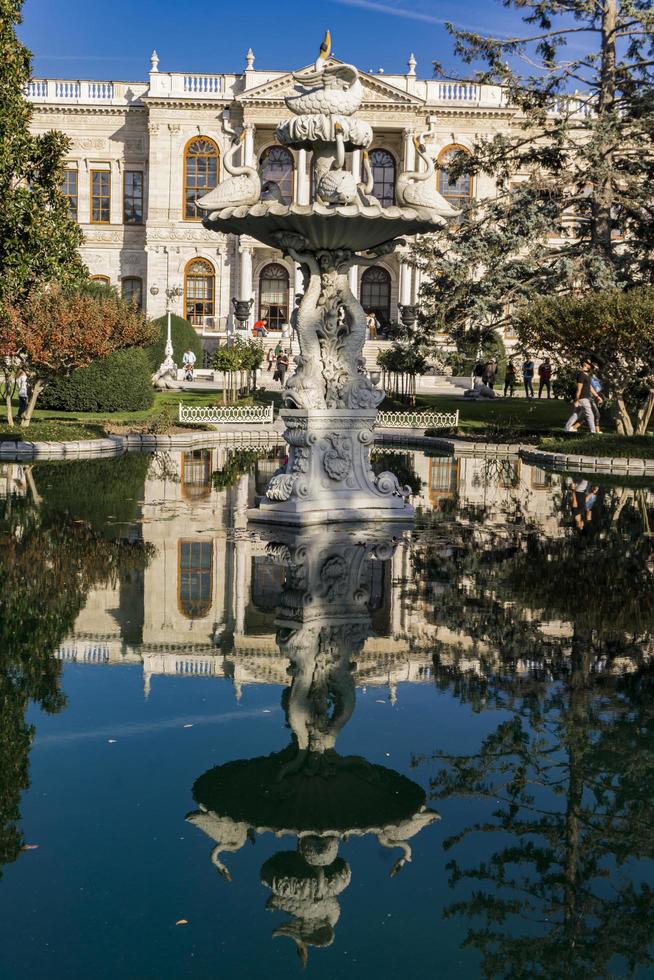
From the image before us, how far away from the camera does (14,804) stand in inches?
197

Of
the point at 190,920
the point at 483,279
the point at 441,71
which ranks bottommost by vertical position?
the point at 190,920

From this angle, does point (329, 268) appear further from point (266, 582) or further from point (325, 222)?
point (266, 582)

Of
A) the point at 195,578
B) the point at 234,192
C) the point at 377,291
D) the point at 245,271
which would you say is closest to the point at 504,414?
the point at 234,192

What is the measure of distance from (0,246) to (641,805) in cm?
1895

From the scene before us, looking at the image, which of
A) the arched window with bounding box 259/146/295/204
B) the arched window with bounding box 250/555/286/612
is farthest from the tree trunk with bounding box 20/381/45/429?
the arched window with bounding box 259/146/295/204

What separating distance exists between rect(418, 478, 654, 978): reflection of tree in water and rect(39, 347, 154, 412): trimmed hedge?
1853 centimetres

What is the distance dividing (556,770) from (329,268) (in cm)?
785

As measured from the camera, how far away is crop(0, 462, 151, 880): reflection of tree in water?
5.51 m

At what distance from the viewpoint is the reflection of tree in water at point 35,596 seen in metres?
5.51

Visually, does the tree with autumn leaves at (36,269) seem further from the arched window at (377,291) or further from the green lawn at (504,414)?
the arched window at (377,291)

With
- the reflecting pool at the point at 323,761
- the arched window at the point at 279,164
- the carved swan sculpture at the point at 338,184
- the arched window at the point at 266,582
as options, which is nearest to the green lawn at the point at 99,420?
the reflecting pool at the point at 323,761

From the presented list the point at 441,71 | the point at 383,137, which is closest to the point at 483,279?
the point at 441,71

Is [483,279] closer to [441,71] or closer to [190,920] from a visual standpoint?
[441,71]

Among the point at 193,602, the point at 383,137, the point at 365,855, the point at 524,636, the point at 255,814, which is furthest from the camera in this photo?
the point at 383,137
